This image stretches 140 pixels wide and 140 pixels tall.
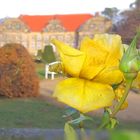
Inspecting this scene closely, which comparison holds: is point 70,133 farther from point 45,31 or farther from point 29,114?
point 45,31

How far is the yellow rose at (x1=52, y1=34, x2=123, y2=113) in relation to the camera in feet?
1.68

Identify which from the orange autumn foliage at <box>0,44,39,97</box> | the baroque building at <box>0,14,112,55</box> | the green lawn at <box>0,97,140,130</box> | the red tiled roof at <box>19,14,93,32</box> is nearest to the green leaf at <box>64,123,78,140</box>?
the green lawn at <box>0,97,140,130</box>

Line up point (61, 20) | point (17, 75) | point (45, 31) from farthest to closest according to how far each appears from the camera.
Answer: point (61, 20), point (45, 31), point (17, 75)

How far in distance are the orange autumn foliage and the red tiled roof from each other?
22548 mm

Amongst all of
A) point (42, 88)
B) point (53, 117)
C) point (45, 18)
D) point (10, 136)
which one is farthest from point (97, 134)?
point (45, 18)

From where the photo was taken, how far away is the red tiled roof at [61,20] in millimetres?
33125

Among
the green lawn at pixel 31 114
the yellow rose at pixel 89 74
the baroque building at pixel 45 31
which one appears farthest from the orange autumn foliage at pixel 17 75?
the baroque building at pixel 45 31

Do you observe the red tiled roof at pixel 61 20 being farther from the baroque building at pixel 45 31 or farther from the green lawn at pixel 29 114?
the green lawn at pixel 29 114

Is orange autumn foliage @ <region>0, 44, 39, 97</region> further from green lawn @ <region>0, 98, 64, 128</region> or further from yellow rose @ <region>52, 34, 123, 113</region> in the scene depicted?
yellow rose @ <region>52, 34, 123, 113</region>

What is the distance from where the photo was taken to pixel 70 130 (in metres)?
0.46

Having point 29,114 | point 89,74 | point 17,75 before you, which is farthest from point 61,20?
point 89,74

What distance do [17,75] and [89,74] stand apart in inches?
346

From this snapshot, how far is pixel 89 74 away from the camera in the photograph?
0.53 m

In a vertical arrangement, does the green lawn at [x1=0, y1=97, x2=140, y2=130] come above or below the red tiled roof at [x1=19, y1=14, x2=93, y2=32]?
above
